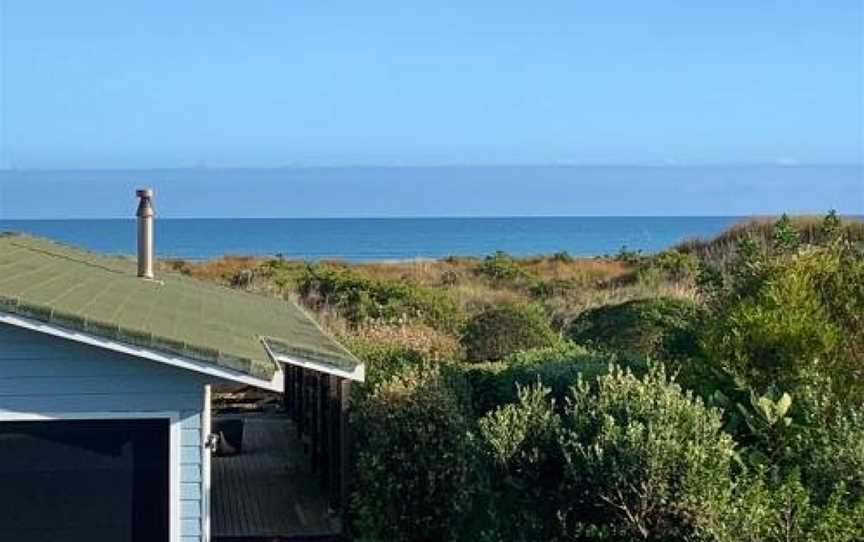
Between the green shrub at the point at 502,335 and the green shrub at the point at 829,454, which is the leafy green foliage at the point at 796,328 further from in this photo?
the green shrub at the point at 502,335

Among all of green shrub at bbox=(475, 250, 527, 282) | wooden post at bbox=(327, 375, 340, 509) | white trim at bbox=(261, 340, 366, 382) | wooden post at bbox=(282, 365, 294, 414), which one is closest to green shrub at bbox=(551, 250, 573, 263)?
green shrub at bbox=(475, 250, 527, 282)

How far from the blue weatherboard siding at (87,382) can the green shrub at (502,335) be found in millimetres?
9452

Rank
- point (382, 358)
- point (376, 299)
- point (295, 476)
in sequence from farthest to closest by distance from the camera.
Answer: point (376, 299) < point (382, 358) < point (295, 476)

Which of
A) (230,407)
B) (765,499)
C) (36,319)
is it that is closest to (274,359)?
(36,319)

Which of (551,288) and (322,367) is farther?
(551,288)

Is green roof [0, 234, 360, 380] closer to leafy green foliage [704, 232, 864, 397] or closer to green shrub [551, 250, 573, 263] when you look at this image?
leafy green foliage [704, 232, 864, 397]

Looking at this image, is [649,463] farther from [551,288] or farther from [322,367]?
[551,288]

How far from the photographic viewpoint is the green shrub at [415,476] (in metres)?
11.0

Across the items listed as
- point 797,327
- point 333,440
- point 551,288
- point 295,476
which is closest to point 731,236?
point 551,288

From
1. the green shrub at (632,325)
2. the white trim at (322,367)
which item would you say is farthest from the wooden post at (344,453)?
the green shrub at (632,325)

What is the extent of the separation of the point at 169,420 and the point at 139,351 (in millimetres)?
657

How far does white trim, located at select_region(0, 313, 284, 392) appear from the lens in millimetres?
9102

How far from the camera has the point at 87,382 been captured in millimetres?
9461

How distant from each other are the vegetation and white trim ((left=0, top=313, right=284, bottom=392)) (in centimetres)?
178
